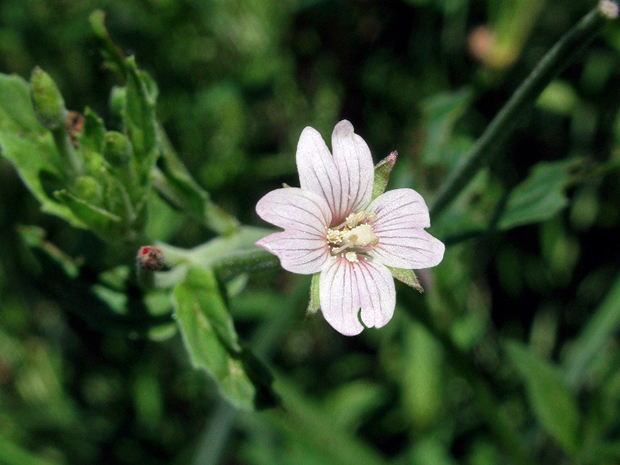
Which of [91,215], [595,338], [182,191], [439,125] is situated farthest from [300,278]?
[91,215]

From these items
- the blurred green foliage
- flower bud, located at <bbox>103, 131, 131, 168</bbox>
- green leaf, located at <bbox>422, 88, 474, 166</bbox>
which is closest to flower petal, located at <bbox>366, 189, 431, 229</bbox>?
flower bud, located at <bbox>103, 131, 131, 168</bbox>

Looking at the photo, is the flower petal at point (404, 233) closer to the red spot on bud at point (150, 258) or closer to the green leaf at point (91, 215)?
the red spot on bud at point (150, 258)

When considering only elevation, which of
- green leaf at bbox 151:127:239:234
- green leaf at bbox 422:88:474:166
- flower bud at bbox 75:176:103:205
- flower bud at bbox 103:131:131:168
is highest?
green leaf at bbox 422:88:474:166

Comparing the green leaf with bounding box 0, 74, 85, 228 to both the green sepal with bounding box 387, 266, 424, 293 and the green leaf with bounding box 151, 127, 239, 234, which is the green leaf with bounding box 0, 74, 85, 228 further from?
the green sepal with bounding box 387, 266, 424, 293

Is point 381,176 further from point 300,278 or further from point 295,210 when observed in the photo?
point 300,278

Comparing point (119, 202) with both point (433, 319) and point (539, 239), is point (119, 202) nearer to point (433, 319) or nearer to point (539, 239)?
point (433, 319)

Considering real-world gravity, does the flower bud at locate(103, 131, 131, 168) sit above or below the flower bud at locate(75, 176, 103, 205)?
above

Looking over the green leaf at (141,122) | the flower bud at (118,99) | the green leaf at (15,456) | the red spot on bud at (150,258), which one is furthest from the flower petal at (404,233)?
the green leaf at (15,456)
